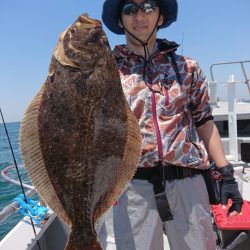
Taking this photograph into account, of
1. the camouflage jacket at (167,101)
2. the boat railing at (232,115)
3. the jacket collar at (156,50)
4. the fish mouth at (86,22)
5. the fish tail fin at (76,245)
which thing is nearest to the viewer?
the fish tail fin at (76,245)

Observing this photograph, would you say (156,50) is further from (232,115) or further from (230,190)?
(232,115)

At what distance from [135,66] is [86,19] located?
728 mm

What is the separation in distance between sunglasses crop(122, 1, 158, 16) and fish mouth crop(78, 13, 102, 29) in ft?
1.95

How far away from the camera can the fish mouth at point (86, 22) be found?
2.16 m

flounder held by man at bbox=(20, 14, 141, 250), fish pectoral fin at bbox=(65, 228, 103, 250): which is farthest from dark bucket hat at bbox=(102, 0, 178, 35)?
fish pectoral fin at bbox=(65, 228, 103, 250)

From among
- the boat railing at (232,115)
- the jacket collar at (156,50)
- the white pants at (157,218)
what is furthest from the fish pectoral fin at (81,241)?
the boat railing at (232,115)

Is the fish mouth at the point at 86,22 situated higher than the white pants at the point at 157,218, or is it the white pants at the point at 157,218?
the fish mouth at the point at 86,22

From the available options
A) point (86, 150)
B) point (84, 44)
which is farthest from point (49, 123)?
point (84, 44)

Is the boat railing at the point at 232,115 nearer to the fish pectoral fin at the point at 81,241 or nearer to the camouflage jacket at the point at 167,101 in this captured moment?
the camouflage jacket at the point at 167,101

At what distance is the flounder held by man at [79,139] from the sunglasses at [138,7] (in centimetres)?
72

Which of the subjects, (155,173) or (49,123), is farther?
(155,173)

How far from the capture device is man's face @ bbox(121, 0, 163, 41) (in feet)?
8.75

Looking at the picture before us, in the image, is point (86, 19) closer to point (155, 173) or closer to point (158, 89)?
point (158, 89)

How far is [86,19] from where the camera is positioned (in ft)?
7.14
